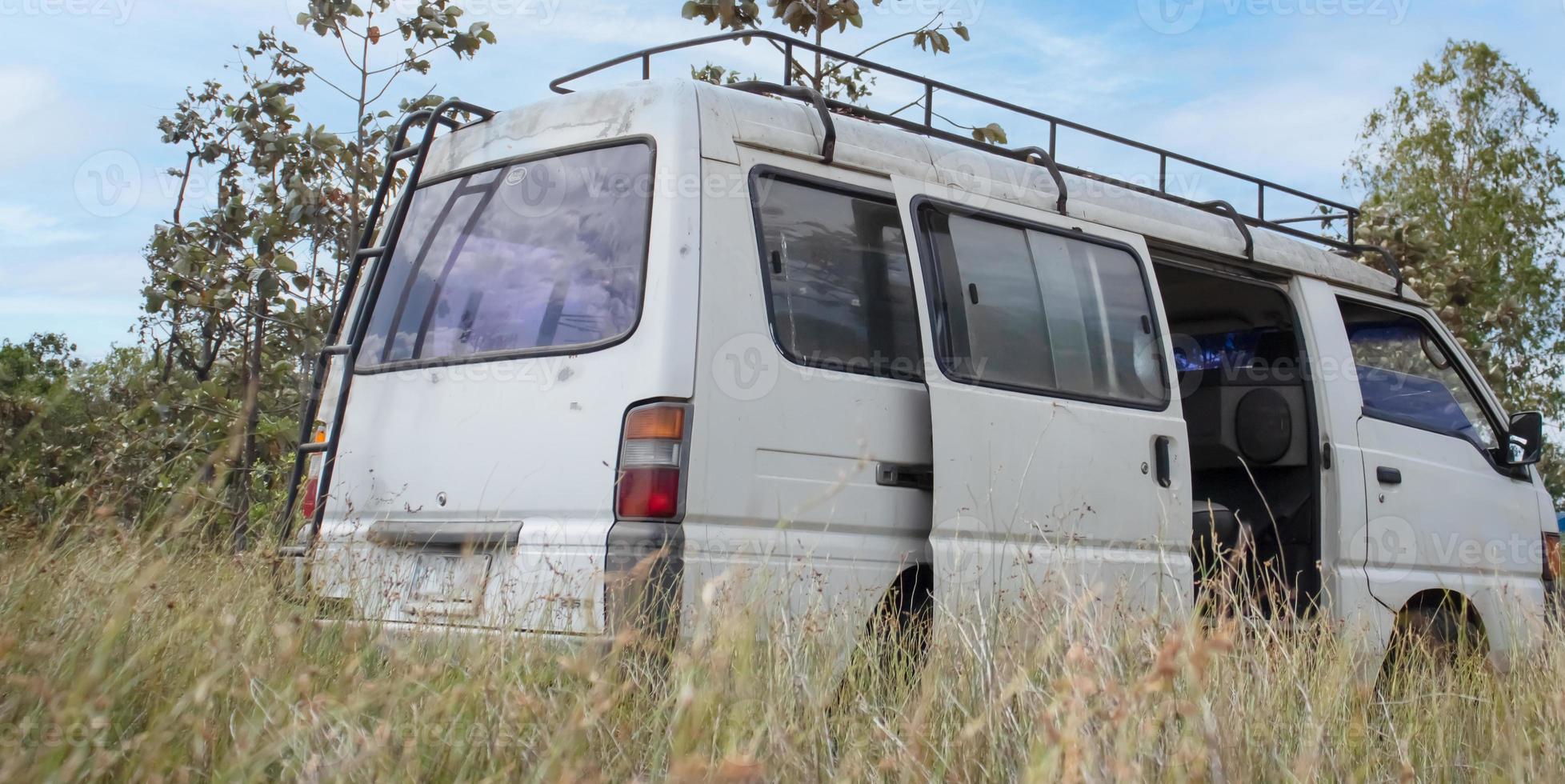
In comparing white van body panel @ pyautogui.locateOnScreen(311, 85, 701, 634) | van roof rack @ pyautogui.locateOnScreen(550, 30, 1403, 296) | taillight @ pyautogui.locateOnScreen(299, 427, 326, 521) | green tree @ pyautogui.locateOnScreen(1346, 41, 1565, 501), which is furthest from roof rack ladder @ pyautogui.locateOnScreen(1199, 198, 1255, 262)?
green tree @ pyautogui.locateOnScreen(1346, 41, 1565, 501)

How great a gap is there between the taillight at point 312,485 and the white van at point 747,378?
18 millimetres

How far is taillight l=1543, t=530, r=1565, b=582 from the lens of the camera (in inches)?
235

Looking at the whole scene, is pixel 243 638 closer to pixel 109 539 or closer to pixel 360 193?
pixel 109 539

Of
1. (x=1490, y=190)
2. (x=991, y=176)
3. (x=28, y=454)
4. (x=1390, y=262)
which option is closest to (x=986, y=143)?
(x=991, y=176)

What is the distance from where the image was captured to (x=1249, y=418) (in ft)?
19.5

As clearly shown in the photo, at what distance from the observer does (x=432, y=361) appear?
4074mm

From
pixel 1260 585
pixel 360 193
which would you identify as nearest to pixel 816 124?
pixel 1260 585

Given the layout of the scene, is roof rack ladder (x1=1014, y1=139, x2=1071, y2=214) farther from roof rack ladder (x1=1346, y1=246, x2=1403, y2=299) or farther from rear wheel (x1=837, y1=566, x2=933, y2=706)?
roof rack ladder (x1=1346, y1=246, x2=1403, y2=299)

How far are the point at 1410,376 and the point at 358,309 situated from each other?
444 centimetres

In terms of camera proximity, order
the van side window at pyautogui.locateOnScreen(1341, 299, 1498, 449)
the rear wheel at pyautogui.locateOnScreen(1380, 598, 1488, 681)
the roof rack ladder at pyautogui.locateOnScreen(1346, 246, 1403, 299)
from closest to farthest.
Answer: the rear wheel at pyautogui.locateOnScreen(1380, 598, 1488, 681)
the van side window at pyautogui.locateOnScreen(1341, 299, 1498, 449)
the roof rack ladder at pyautogui.locateOnScreen(1346, 246, 1403, 299)

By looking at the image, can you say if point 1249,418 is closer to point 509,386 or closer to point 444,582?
point 509,386

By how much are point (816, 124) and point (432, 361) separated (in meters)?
1.39

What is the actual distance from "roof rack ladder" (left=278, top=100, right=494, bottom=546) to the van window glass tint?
8cm

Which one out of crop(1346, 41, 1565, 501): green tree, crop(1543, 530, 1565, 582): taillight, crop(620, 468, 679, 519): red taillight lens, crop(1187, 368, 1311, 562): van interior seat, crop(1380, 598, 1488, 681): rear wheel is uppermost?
crop(1346, 41, 1565, 501): green tree
